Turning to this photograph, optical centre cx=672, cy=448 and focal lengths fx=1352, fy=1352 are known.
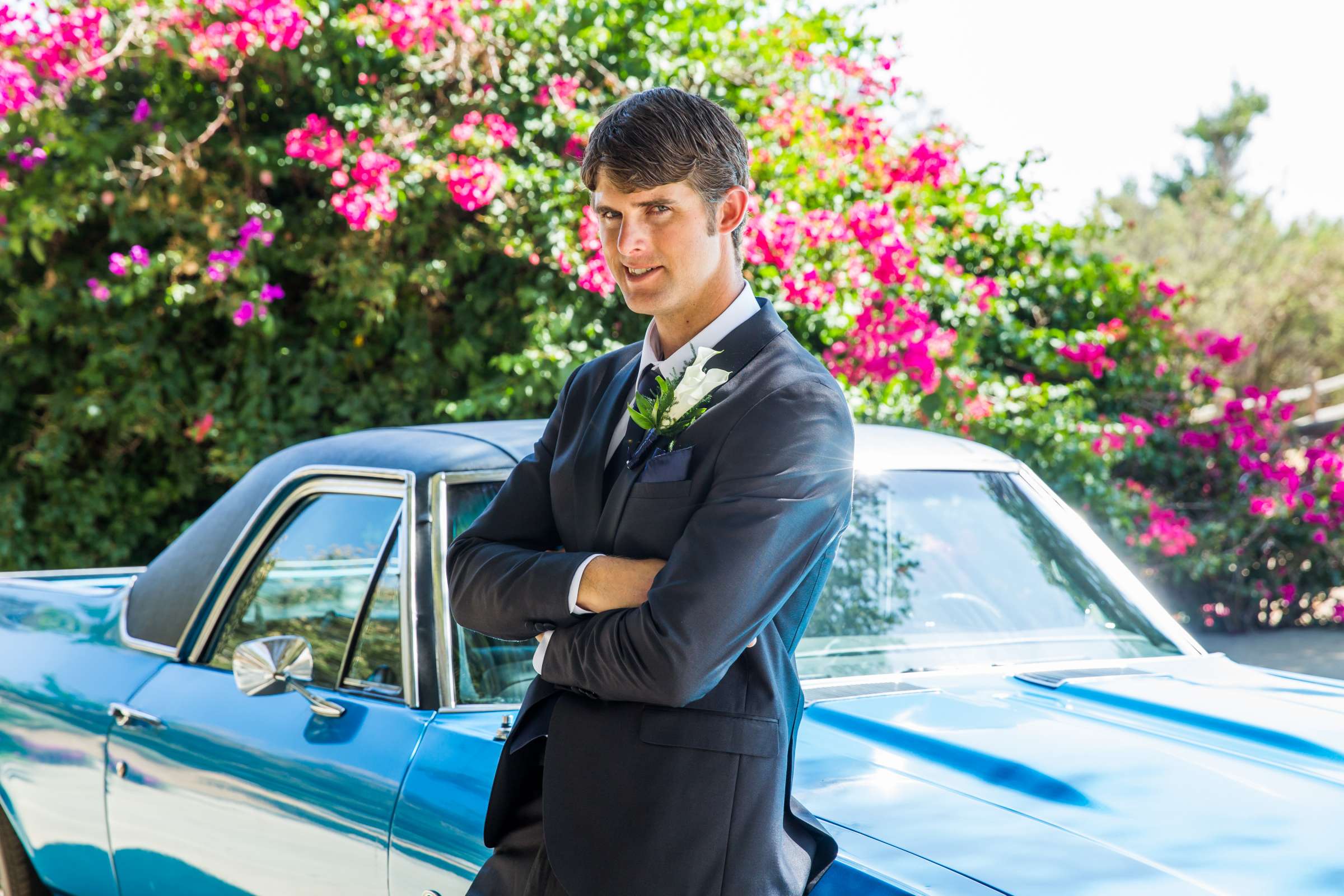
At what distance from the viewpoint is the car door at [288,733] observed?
2.53m

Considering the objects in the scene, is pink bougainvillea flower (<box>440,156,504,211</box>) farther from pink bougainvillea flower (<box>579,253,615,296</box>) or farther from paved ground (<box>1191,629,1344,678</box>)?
paved ground (<box>1191,629,1344,678</box>)

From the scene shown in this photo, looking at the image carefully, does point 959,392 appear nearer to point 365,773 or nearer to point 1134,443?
point 1134,443

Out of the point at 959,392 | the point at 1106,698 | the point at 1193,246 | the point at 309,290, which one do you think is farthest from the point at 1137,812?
the point at 1193,246

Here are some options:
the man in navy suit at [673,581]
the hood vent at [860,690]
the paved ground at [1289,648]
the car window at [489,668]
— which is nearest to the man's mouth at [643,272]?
the man in navy suit at [673,581]

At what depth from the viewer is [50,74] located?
6.61m

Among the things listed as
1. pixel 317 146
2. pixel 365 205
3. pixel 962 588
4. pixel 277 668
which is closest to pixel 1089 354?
pixel 365 205

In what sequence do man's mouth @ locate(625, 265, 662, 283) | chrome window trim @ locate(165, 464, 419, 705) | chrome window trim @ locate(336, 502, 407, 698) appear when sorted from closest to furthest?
man's mouth @ locate(625, 265, 662, 283) → chrome window trim @ locate(336, 502, 407, 698) → chrome window trim @ locate(165, 464, 419, 705)

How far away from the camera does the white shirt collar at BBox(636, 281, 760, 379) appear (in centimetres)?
190

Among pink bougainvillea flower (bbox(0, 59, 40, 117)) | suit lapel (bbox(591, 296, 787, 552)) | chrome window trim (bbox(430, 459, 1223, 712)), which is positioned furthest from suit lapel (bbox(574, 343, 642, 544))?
pink bougainvillea flower (bbox(0, 59, 40, 117))

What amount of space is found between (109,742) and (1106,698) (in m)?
2.23

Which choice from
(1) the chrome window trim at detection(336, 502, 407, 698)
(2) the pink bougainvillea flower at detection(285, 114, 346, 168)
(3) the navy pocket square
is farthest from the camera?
(2) the pink bougainvillea flower at detection(285, 114, 346, 168)

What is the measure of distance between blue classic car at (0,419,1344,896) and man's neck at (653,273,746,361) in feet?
2.37

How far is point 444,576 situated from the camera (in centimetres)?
265

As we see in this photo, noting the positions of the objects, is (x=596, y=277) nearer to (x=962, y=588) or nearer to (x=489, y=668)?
(x=962, y=588)
